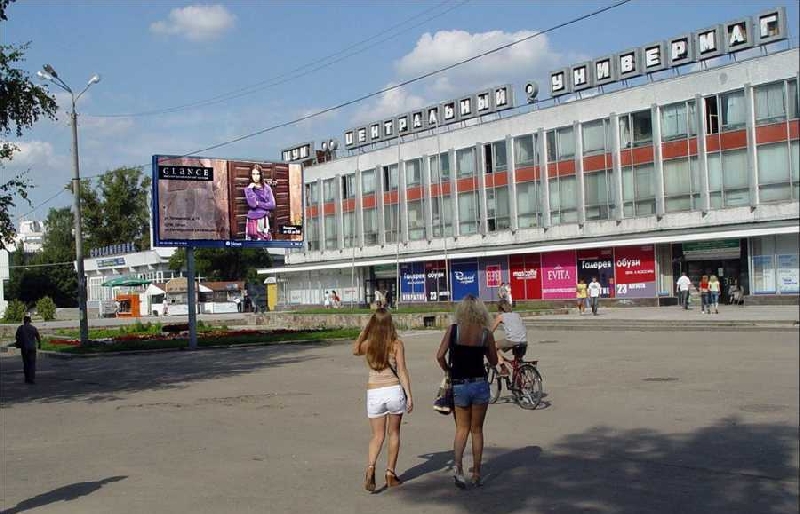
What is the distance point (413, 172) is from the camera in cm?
6331

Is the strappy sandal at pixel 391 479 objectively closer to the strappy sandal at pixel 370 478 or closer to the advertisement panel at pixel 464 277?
the strappy sandal at pixel 370 478

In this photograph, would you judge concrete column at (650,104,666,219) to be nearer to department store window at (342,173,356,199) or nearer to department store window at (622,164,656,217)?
department store window at (622,164,656,217)

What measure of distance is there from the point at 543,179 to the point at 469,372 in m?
46.1

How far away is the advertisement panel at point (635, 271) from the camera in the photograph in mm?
47156

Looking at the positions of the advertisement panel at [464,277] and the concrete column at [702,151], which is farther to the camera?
the advertisement panel at [464,277]

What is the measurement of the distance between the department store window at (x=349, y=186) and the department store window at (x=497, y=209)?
15641mm

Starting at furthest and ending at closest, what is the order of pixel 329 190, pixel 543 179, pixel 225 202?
pixel 329 190
pixel 543 179
pixel 225 202

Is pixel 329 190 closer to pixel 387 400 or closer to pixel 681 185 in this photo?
pixel 681 185

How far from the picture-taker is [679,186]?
45.4 m

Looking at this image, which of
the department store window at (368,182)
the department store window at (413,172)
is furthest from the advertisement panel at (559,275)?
the department store window at (368,182)

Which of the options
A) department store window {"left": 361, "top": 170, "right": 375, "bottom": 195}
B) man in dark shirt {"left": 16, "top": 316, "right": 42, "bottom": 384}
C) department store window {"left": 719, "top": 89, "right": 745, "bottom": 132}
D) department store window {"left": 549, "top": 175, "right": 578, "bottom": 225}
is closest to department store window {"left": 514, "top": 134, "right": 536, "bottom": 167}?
department store window {"left": 549, "top": 175, "right": 578, "bottom": 225}

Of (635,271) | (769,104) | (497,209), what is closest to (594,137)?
(635,271)

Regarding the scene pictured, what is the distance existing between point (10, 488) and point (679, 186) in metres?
41.2

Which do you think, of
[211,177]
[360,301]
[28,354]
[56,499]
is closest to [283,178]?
[211,177]
